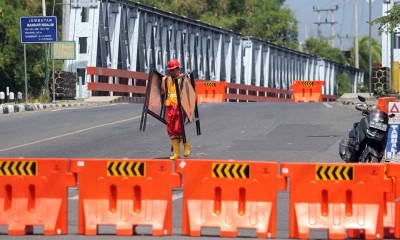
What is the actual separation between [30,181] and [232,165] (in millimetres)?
2077

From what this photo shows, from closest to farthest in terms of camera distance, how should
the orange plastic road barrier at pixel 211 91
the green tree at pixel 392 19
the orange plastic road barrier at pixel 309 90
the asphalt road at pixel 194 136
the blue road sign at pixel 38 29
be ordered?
the asphalt road at pixel 194 136 → the green tree at pixel 392 19 → the blue road sign at pixel 38 29 → the orange plastic road barrier at pixel 211 91 → the orange plastic road barrier at pixel 309 90

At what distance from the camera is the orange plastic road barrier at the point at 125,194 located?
35.3 feet

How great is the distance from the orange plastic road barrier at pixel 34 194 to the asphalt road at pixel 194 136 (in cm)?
51

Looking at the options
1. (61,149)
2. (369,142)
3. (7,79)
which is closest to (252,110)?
(61,149)

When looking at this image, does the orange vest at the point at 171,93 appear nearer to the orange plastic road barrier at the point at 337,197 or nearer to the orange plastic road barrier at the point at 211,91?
the orange plastic road barrier at the point at 337,197

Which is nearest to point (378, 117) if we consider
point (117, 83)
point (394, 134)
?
point (394, 134)

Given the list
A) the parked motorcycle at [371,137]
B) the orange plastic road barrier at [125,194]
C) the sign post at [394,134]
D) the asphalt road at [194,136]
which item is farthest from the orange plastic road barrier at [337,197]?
the sign post at [394,134]

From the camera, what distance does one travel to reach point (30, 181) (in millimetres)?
11023

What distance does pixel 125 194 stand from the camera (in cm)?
1088

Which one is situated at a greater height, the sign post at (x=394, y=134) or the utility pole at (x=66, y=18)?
the utility pole at (x=66, y=18)

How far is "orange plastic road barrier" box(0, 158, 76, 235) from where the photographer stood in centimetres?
1089

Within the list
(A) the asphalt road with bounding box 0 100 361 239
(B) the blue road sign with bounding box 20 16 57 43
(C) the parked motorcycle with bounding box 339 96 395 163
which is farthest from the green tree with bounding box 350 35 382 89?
(C) the parked motorcycle with bounding box 339 96 395 163

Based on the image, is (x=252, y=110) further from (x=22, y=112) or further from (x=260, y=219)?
(x=260, y=219)

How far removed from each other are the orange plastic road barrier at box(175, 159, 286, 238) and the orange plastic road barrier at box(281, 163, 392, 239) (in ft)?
0.64
